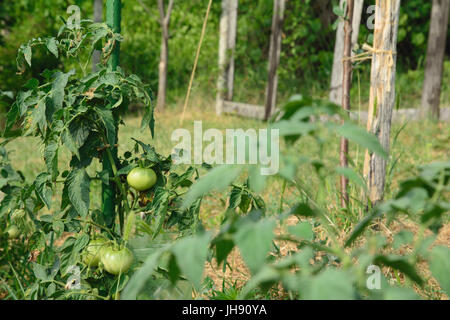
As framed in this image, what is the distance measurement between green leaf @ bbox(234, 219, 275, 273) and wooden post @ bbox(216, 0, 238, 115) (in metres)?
4.94

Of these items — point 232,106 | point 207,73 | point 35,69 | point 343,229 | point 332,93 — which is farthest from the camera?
point 207,73

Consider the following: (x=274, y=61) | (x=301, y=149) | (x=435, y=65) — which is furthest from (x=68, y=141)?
(x=274, y=61)

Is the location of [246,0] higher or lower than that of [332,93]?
higher

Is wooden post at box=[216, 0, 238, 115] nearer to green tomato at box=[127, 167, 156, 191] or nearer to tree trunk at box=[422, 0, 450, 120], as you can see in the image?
tree trunk at box=[422, 0, 450, 120]

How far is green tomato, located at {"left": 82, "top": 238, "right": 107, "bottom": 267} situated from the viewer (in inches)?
50.8

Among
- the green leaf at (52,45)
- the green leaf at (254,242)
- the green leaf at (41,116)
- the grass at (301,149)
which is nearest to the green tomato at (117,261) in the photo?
the green leaf at (41,116)

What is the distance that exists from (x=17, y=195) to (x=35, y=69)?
4.68 m

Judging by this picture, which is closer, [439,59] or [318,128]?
[318,128]

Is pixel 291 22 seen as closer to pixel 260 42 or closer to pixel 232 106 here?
pixel 260 42

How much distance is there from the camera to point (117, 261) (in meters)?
1.21

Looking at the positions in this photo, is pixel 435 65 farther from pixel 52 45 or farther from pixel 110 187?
pixel 52 45

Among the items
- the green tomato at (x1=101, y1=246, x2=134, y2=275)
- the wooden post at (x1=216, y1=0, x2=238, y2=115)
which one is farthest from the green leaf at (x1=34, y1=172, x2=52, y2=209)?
the wooden post at (x1=216, y1=0, x2=238, y2=115)

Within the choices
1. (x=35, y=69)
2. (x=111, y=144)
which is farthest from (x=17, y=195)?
(x=35, y=69)

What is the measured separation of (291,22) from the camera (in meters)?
6.64
